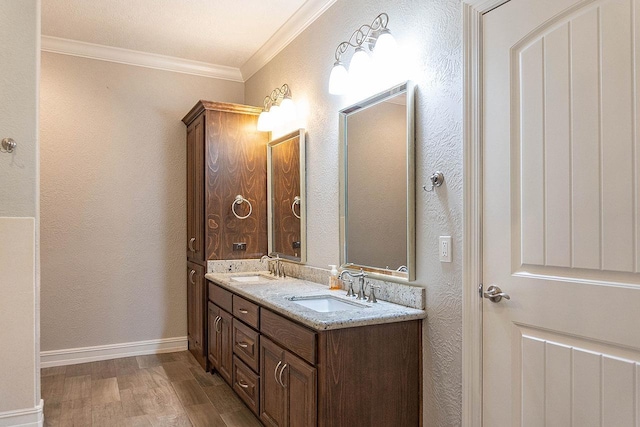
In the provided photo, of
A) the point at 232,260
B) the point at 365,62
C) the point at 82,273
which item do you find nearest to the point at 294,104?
the point at 365,62

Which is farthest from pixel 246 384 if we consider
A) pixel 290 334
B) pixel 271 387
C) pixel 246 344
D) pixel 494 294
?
pixel 494 294

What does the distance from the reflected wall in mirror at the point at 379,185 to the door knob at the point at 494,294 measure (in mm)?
448

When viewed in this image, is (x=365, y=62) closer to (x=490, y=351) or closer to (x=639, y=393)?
(x=490, y=351)

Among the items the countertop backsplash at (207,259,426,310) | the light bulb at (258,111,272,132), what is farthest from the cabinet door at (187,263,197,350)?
the light bulb at (258,111,272,132)

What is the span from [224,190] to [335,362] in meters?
2.19

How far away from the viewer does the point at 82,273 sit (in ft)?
12.7

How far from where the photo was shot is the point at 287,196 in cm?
352

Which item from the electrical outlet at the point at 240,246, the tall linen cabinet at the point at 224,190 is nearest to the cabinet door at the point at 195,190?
the tall linen cabinet at the point at 224,190

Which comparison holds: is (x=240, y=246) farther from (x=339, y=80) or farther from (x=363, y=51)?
(x=363, y=51)

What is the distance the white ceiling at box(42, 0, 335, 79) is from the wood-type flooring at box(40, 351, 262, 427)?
266 centimetres

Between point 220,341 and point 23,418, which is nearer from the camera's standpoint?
point 23,418

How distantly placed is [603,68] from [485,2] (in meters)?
0.59

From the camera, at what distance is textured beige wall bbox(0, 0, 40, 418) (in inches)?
102

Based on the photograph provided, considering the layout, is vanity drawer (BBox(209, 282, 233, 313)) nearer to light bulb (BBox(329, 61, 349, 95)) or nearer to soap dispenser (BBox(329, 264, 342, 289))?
soap dispenser (BBox(329, 264, 342, 289))
